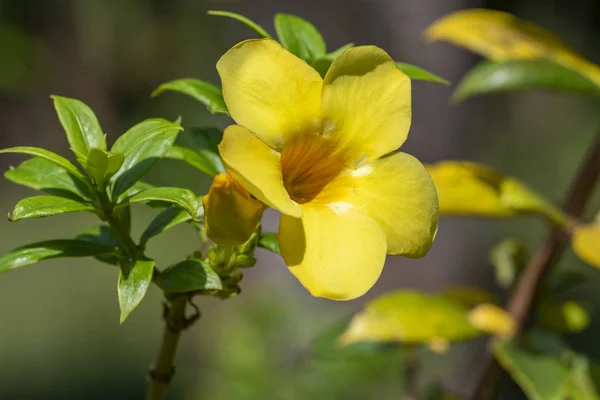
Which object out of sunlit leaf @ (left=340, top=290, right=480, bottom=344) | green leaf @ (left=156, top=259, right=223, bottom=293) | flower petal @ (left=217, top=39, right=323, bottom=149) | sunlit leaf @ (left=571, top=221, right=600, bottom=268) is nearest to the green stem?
green leaf @ (left=156, top=259, right=223, bottom=293)

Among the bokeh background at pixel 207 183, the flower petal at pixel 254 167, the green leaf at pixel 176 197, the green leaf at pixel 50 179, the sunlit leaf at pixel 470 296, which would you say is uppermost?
the flower petal at pixel 254 167

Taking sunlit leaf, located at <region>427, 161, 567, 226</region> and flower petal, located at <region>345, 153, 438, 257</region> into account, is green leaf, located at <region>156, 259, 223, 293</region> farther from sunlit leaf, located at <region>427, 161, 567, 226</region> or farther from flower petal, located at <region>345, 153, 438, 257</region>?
sunlit leaf, located at <region>427, 161, 567, 226</region>

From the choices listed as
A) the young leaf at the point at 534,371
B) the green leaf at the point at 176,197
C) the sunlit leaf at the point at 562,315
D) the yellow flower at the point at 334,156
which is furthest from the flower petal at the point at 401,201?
the sunlit leaf at the point at 562,315

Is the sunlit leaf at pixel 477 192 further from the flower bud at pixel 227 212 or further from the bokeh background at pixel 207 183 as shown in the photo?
the flower bud at pixel 227 212

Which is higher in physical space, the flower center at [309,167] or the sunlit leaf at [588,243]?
the flower center at [309,167]

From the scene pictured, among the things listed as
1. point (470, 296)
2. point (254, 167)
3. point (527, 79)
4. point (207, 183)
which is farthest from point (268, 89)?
point (207, 183)

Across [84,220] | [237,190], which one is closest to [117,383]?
[84,220]

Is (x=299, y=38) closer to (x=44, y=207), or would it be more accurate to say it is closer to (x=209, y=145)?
(x=209, y=145)
